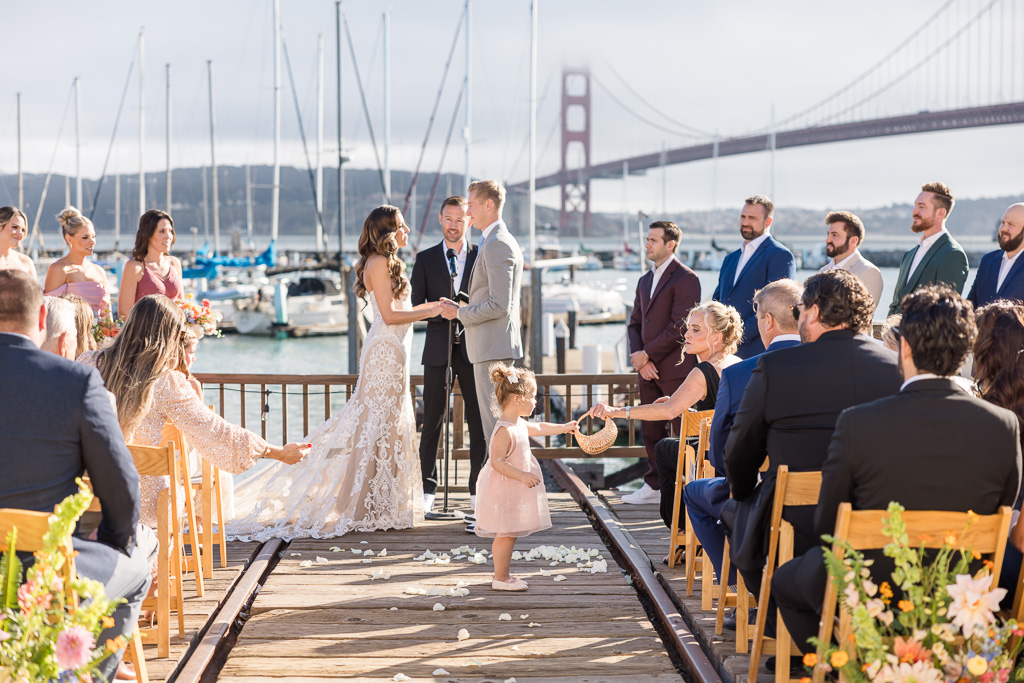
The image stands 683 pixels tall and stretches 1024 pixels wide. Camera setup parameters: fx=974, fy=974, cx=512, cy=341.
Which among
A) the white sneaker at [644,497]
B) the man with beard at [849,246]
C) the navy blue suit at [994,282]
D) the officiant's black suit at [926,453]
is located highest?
the man with beard at [849,246]

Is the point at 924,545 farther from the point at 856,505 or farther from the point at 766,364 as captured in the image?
the point at 766,364

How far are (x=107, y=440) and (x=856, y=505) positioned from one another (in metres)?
1.95

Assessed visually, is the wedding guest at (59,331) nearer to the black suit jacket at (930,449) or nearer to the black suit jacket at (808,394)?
the black suit jacket at (808,394)

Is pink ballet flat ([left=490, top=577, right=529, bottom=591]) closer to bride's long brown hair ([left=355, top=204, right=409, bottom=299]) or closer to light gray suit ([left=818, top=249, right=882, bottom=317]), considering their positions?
bride's long brown hair ([left=355, top=204, right=409, bottom=299])

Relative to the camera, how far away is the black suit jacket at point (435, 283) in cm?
541

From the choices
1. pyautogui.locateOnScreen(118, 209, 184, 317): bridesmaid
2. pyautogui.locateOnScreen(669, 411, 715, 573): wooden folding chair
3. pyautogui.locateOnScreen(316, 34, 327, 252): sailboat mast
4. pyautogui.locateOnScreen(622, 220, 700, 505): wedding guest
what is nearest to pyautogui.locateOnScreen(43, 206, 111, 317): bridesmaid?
pyautogui.locateOnScreen(118, 209, 184, 317): bridesmaid

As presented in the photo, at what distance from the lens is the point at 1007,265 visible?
16.9ft

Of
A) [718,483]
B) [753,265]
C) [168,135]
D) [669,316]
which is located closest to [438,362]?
[669,316]

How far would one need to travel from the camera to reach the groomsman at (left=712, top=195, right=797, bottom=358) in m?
5.63

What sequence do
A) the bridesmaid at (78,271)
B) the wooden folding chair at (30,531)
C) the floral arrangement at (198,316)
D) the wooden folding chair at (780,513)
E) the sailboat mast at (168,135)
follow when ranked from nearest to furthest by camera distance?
the wooden folding chair at (30,531), the wooden folding chair at (780,513), the floral arrangement at (198,316), the bridesmaid at (78,271), the sailboat mast at (168,135)

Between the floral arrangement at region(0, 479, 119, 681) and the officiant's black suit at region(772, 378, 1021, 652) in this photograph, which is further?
the officiant's black suit at region(772, 378, 1021, 652)

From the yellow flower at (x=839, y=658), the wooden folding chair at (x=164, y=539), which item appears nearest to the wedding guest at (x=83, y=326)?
the wooden folding chair at (x=164, y=539)

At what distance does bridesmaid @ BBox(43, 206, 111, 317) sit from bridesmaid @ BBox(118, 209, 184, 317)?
15 centimetres

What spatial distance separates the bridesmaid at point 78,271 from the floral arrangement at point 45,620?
3.72 meters
